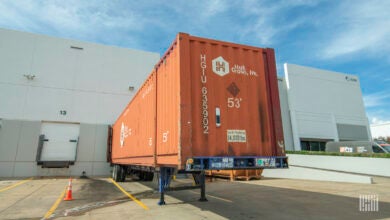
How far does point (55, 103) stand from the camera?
21.0 m

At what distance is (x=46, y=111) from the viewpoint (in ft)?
67.7

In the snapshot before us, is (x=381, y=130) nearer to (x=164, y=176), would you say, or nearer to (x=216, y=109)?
(x=164, y=176)

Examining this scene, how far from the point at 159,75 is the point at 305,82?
29444 mm

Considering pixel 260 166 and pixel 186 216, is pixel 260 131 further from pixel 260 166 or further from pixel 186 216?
pixel 186 216

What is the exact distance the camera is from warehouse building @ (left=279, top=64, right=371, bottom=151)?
30.5 metres

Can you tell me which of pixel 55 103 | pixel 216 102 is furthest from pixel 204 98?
pixel 55 103

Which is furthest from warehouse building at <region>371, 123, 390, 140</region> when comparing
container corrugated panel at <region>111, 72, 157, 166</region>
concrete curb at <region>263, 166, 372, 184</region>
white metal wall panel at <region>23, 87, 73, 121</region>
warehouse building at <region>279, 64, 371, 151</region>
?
container corrugated panel at <region>111, 72, 157, 166</region>

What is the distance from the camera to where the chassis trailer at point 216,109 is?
5.41 meters

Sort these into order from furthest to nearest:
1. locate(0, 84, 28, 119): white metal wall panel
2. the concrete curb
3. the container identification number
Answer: locate(0, 84, 28, 119): white metal wall panel
the concrete curb
the container identification number

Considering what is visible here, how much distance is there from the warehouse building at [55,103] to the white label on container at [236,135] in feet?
58.1

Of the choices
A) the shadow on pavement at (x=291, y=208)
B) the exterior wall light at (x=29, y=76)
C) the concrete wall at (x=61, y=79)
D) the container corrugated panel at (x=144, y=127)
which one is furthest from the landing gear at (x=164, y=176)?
the exterior wall light at (x=29, y=76)

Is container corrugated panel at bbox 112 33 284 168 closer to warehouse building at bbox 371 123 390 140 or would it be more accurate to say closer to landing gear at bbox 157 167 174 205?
landing gear at bbox 157 167 174 205

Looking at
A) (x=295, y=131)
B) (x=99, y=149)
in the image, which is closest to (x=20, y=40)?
(x=99, y=149)

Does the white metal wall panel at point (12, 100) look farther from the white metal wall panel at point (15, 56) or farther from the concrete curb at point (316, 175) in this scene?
the concrete curb at point (316, 175)
